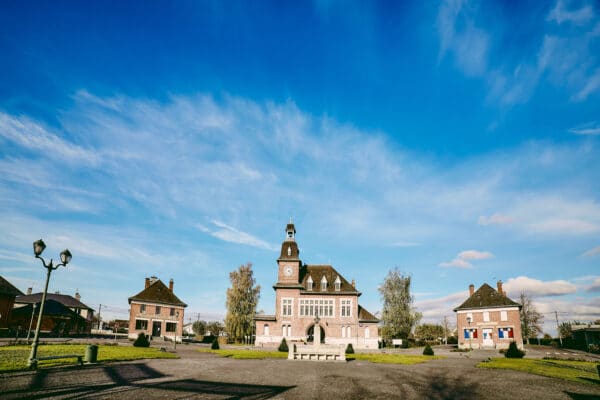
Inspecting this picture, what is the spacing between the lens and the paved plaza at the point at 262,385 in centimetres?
1042

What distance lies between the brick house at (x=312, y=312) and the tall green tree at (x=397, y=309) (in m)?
10.4

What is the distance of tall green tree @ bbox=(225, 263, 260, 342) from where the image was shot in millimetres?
54219


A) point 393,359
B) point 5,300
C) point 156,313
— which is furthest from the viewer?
point 156,313

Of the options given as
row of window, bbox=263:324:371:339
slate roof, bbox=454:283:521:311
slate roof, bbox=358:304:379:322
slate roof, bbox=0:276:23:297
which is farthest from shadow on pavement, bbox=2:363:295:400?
slate roof, bbox=454:283:521:311

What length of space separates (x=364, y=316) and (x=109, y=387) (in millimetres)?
40842

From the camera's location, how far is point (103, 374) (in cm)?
1423

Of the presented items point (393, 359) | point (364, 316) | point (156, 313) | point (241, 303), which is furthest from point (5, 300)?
point (393, 359)

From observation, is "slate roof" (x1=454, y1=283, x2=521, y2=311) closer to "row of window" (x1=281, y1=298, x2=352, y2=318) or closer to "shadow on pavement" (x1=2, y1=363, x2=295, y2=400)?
"row of window" (x1=281, y1=298, x2=352, y2=318)

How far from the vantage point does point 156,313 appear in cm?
5531

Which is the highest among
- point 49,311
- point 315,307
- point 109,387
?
point 315,307

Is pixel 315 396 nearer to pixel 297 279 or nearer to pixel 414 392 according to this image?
pixel 414 392

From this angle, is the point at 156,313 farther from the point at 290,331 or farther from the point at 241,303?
the point at 290,331

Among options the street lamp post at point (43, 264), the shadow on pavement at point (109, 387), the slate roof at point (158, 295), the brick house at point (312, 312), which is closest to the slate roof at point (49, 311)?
the slate roof at point (158, 295)

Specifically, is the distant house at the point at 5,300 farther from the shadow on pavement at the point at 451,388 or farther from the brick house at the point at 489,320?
the brick house at the point at 489,320
